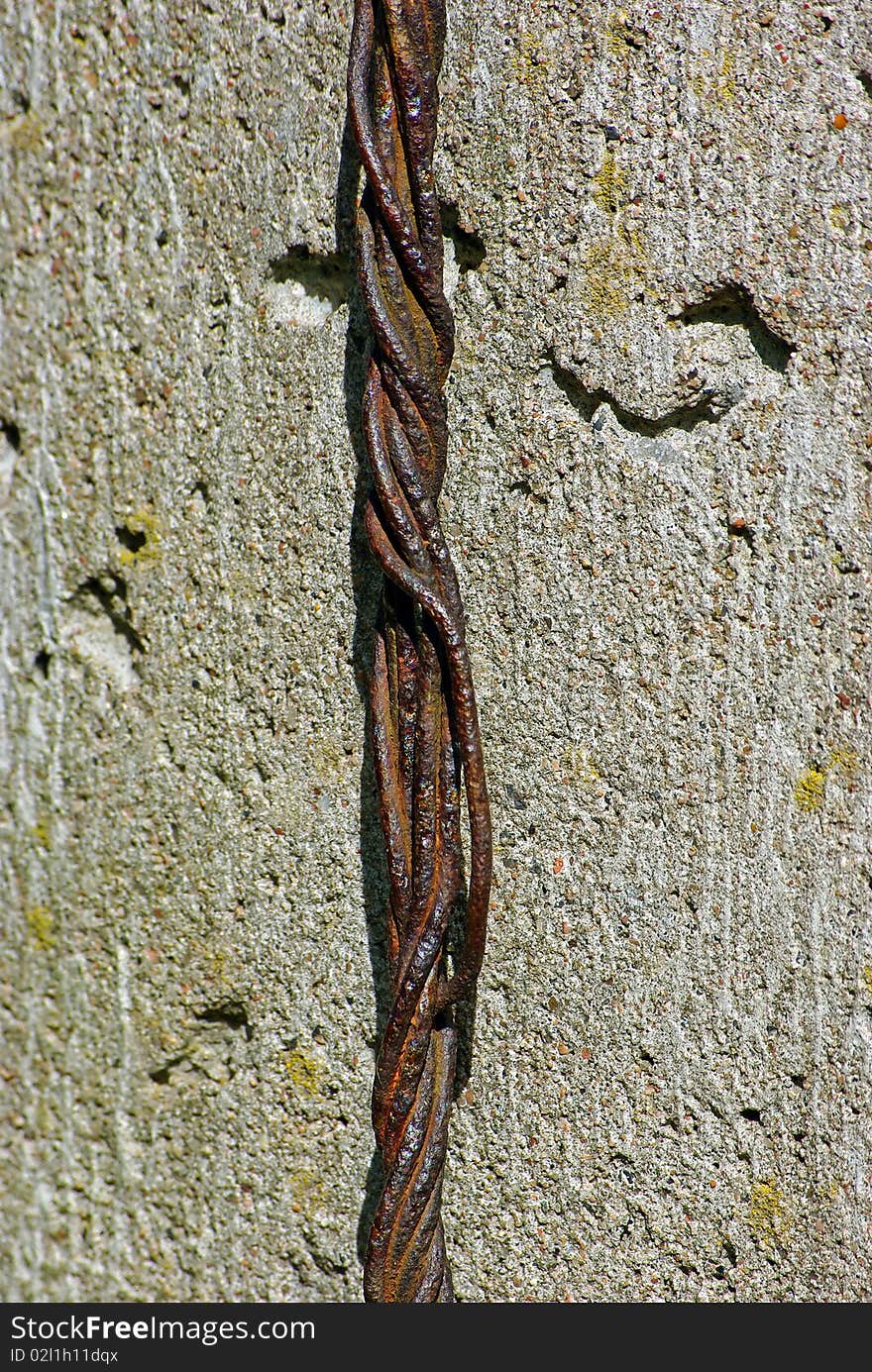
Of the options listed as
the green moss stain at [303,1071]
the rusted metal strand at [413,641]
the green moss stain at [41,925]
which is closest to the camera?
the rusted metal strand at [413,641]

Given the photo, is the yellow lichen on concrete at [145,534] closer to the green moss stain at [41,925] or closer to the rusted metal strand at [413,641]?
the rusted metal strand at [413,641]

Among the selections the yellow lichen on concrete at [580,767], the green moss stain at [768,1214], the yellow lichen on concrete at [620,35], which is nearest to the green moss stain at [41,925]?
the yellow lichen on concrete at [580,767]

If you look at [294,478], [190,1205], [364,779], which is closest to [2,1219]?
[190,1205]

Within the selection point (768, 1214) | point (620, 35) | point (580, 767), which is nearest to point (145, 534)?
point (580, 767)

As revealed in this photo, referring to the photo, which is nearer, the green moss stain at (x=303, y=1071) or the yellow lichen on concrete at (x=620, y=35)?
the yellow lichen on concrete at (x=620, y=35)

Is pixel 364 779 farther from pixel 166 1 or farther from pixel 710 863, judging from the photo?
pixel 166 1

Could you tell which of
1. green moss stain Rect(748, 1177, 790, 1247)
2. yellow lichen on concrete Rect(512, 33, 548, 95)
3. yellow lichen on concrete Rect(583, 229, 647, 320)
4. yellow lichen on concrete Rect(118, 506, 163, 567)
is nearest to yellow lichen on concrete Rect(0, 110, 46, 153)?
yellow lichen on concrete Rect(118, 506, 163, 567)

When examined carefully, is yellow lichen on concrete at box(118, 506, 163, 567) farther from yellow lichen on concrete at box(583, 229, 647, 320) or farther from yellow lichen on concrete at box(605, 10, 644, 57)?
yellow lichen on concrete at box(605, 10, 644, 57)
